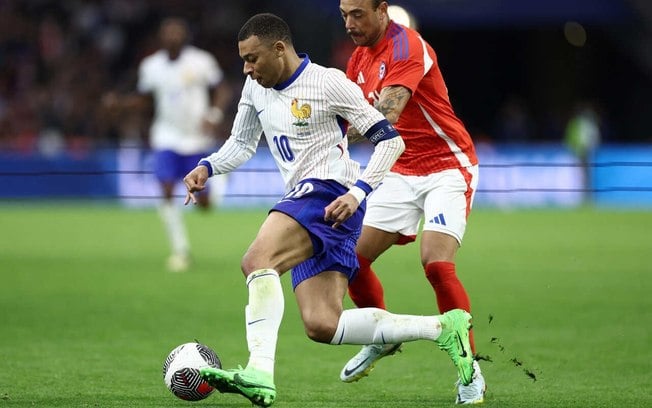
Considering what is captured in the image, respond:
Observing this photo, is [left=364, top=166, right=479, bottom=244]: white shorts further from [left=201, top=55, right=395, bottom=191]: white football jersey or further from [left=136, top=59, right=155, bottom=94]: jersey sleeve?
[left=136, top=59, right=155, bottom=94]: jersey sleeve

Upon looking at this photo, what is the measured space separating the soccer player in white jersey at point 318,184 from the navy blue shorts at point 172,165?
810 centimetres

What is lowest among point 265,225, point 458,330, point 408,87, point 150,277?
point 150,277

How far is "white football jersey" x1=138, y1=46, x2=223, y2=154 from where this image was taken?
15.4m

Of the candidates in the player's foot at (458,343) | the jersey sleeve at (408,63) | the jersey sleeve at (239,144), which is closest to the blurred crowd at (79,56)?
the jersey sleeve at (408,63)

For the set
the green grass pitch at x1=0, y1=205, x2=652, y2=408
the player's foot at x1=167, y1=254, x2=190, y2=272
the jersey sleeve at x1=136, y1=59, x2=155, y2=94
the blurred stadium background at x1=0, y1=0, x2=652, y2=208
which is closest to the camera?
the green grass pitch at x1=0, y1=205, x2=652, y2=408

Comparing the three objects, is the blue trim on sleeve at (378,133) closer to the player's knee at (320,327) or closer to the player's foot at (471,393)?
the player's knee at (320,327)

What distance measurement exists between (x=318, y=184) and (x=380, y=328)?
0.87 metres

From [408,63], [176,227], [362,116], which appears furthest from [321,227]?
[176,227]

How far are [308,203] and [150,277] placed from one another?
7650 millimetres

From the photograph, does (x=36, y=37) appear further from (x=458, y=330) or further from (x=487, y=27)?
(x=458, y=330)

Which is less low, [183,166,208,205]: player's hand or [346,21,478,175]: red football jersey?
[346,21,478,175]: red football jersey

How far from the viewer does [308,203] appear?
264 inches

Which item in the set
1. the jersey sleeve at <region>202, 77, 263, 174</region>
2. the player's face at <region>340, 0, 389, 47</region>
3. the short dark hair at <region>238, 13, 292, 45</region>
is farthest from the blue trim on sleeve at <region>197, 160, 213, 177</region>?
the player's face at <region>340, 0, 389, 47</region>

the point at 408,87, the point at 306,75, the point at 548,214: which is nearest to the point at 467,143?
the point at 408,87
